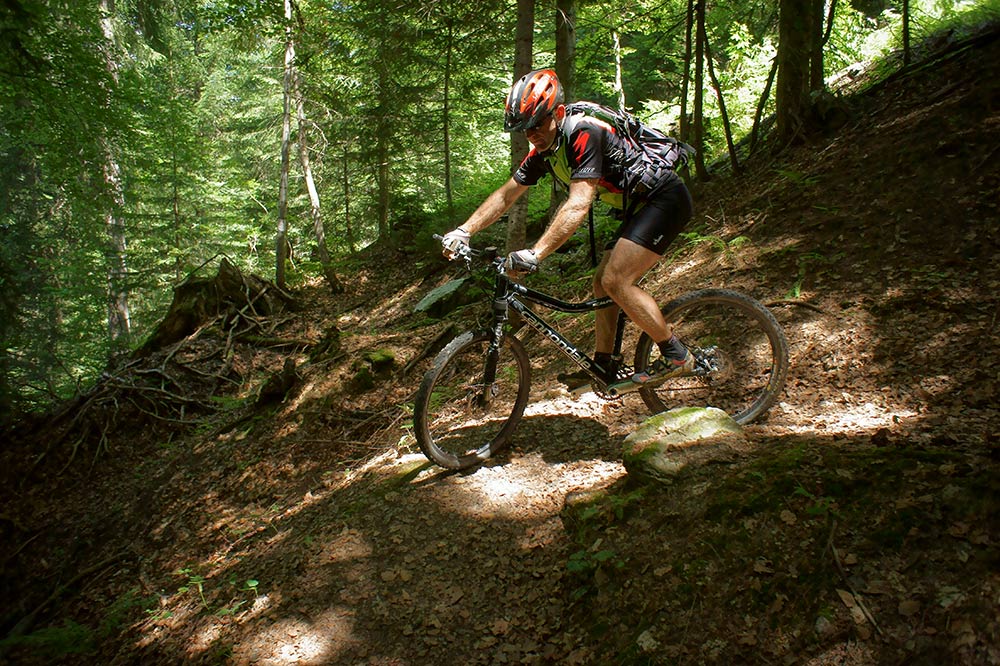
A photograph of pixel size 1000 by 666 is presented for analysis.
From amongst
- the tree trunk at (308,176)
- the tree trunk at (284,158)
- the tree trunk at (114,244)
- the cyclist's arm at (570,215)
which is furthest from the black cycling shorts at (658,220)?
the tree trunk at (114,244)

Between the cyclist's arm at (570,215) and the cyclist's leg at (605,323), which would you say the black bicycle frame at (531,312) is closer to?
the cyclist's leg at (605,323)

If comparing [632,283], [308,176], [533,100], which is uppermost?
[308,176]

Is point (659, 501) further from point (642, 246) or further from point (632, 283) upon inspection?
point (642, 246)

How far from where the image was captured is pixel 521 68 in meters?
7.19

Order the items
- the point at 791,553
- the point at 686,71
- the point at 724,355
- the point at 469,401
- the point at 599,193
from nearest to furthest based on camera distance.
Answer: the point at 791,553, the point at 599,193, the point at 724,355, the point at 469,401, the point at 686,71

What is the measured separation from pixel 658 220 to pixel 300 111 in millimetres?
15876

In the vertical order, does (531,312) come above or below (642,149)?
below

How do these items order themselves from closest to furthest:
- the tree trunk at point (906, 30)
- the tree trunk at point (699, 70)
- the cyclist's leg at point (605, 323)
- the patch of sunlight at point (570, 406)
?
the cyclist's leg at point (605, 323), the patch of sunlight at point (570, 406), the tree trunk at point (906, 30), the tree trunk at point (699, 70)

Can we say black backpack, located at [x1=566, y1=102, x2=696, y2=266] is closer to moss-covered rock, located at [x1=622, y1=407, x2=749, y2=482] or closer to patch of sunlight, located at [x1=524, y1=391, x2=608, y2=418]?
moss-covered rock, located at [x1=622, y1=407, x2=749, y2=482]

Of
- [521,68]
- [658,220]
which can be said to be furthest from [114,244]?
[658,220]

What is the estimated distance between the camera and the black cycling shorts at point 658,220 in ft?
12.2

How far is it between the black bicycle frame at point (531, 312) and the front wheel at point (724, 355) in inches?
14.6

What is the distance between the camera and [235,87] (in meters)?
28.0

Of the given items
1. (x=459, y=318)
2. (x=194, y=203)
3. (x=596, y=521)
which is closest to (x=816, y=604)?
(x=596, y=521)
